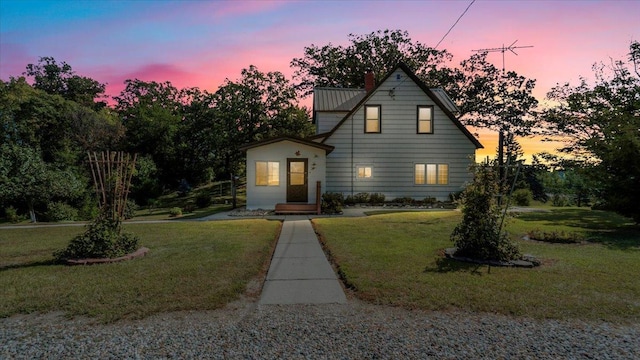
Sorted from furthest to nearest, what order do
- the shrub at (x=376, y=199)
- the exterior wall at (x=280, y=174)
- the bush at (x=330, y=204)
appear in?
the shrub at (x=376, y=199), the exterior wall at (x=280, y=174), the bush at (x=330, y=204)

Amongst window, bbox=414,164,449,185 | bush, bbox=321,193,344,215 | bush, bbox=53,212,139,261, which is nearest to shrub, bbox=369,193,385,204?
window, bbox=414,164,449,185

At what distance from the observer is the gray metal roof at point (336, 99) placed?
22.5 m

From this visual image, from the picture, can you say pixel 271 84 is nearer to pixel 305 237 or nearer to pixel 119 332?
pixel 305 237

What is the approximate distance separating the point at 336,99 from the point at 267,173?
7702 mm

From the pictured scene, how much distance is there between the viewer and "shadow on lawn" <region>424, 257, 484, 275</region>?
6628 millimetres

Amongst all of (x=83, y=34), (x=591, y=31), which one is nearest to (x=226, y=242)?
(x=83, y=34)

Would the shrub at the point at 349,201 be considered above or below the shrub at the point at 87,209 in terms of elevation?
above

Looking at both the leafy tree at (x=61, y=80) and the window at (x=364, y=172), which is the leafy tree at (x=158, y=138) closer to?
the leafy tree at (x=61, y=80)

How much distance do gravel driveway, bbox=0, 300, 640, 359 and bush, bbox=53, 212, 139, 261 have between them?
10.4ft

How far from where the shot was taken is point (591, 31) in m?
10.3

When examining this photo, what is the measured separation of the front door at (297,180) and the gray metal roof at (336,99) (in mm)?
5145

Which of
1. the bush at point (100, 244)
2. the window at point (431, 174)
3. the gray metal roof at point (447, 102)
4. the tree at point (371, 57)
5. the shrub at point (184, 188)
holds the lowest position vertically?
the bush at point (100, 244)

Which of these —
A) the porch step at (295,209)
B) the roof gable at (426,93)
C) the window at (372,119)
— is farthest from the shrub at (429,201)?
the porch step at (295,209)

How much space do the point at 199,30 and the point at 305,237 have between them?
7.03 metres
